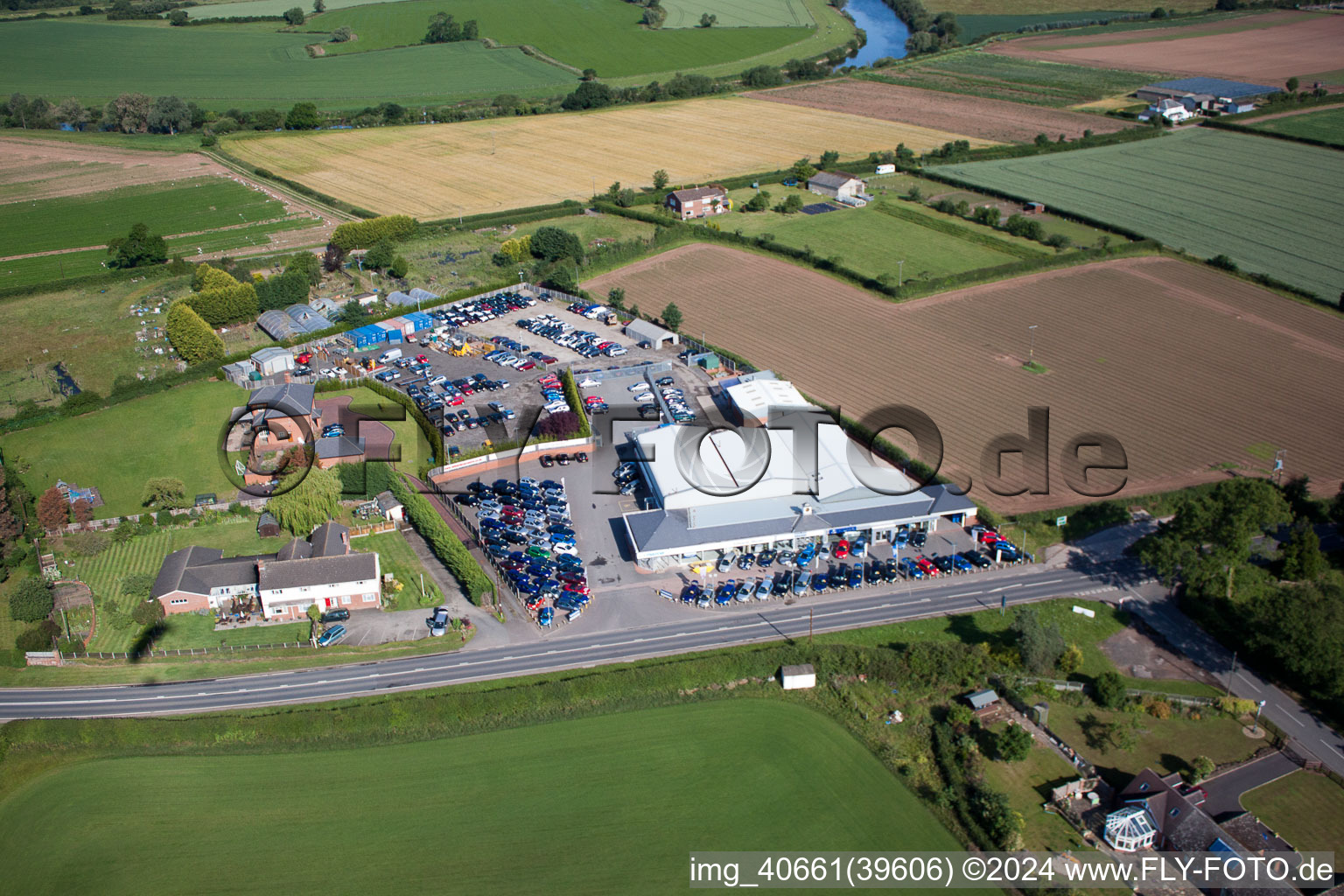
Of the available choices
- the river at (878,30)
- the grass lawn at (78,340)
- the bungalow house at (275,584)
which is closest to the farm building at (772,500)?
the bungalow house at (275,584)

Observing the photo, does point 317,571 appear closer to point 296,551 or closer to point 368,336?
point 296,551

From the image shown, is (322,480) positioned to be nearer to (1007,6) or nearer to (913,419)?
(913,419)

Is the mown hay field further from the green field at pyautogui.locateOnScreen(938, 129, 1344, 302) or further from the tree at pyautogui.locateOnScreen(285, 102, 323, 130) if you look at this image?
the green field at pyautogui.locateOnScreen(938, 129, 1344, 302)

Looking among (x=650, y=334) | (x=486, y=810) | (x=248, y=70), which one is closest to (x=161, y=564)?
(x=486, y=810)

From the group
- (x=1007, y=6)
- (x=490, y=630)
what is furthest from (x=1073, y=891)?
(x=1007, y=6)

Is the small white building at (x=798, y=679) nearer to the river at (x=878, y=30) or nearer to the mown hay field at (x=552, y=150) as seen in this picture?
the mown hay field at (x=552, y=150)

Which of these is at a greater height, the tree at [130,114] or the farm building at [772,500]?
the tree at [130,114]

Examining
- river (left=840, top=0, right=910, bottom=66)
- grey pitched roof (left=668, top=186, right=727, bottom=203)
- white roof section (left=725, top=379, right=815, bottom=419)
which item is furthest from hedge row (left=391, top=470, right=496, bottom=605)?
river (left=840, top=0, right=910, bottom=66)
